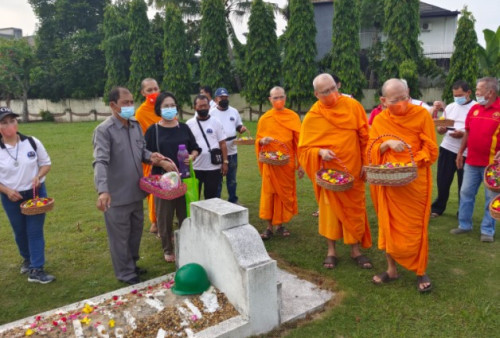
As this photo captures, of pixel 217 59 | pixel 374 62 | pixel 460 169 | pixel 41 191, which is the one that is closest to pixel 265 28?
pixel 217 59

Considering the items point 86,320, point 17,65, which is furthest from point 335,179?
point 17,65

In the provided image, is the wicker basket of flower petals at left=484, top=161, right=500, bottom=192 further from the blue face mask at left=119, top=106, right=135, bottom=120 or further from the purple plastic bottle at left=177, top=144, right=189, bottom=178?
the blue face mask at left=119, top=106, right=135, bottom=120

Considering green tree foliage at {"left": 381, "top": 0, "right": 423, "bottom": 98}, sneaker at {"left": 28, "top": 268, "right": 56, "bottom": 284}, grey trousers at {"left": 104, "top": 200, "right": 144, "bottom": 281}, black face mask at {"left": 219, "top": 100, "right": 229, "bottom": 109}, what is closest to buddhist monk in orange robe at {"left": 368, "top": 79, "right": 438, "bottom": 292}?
grey trousers at {"left": 104, "top": 200, "right": 144, "bottom": 281}

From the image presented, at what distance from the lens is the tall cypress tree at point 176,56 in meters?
24.2

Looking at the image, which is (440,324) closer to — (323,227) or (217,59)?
(323,227)

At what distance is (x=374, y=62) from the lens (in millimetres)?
23016

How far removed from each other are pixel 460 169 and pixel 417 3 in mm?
17332

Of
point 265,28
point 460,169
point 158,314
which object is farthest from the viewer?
point 265,28

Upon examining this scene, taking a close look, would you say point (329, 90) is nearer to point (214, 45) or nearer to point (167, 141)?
point (167, 141)

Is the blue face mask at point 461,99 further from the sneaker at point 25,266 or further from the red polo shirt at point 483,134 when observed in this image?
the sneaker at point 25,266

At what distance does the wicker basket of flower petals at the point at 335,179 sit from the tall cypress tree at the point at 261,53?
59.0ft

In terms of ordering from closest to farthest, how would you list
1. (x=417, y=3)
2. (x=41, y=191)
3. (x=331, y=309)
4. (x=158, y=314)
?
(x=158, y=314)
(x=331, y=309)
(x=41, y=191)
(x=417, y=3)

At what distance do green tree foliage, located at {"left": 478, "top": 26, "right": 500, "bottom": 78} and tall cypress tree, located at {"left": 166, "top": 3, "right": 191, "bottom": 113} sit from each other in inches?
645

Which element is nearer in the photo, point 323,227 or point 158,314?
point 158,314
